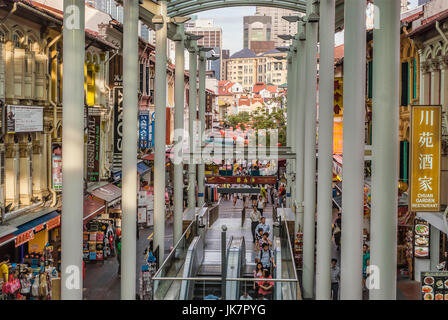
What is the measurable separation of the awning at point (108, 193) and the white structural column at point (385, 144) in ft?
60.0

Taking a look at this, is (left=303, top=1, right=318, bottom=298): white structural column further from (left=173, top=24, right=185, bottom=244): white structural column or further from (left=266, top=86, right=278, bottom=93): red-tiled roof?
(left=266, top=86, right=278, bottom=93): red-tiled roof

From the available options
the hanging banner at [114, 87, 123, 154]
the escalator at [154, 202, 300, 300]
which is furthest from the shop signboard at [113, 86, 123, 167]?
the escalator at [154, 202, 300, 300]

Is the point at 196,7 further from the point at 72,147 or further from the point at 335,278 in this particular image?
the point at 72,147

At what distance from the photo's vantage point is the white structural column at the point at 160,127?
61.1 ft

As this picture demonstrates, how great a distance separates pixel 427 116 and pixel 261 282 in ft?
16.1

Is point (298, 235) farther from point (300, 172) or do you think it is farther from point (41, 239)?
point (41, 239)

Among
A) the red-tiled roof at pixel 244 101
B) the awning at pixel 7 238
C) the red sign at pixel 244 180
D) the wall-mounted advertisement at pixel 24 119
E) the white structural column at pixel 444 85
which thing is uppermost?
the red-tiled roof at pixel 244 101

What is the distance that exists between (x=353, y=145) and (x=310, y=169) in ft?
28.0

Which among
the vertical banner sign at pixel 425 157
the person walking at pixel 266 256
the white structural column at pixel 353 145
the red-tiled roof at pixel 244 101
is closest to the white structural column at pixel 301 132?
the person walking at pixel 266 256

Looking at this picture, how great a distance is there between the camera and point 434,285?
10906 millimetres

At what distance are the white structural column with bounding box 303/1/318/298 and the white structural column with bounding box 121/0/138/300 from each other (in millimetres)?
5684

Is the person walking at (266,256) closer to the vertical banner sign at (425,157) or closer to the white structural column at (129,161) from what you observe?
the white structural column at (129,161)

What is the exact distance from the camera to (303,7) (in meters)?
22.1
